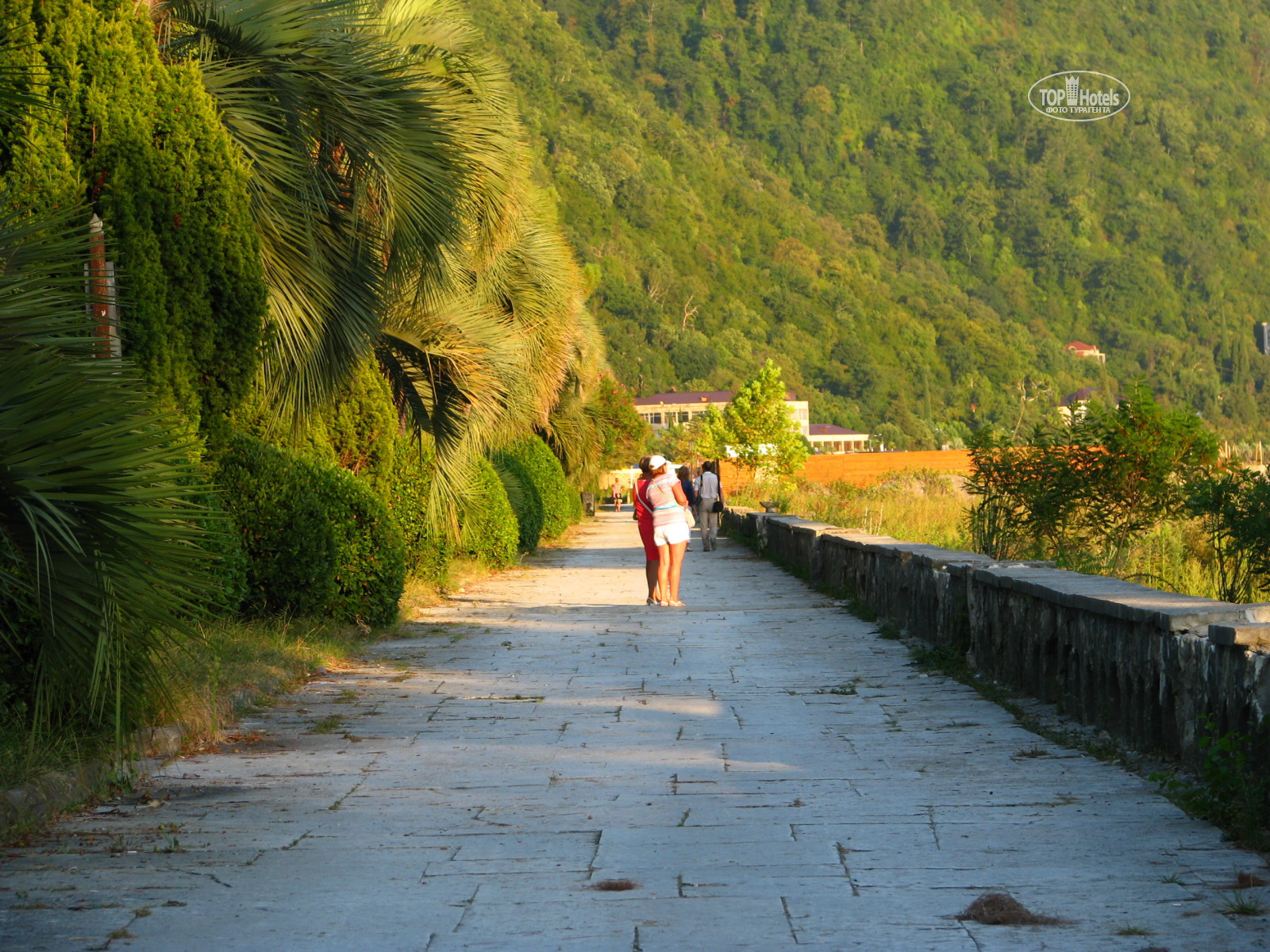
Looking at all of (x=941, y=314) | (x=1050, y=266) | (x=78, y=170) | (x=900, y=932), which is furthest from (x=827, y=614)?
(x=1050, y=266)

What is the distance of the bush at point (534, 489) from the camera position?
79.6ft

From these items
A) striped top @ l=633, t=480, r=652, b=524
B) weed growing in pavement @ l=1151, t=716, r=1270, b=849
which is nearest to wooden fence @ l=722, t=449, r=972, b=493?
striped top @ l=633, t=480, r=652, b=524

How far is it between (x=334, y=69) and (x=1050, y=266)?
168932 mm

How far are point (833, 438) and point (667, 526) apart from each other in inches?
4704

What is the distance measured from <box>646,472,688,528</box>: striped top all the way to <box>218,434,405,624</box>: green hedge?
376 centimetres

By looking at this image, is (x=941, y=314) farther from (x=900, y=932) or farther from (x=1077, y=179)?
(x=900, y=932)

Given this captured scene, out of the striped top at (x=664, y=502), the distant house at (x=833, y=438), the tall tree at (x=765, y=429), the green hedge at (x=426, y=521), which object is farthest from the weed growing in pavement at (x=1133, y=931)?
the distant house at (x=833, y=438)

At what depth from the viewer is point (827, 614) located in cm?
1363

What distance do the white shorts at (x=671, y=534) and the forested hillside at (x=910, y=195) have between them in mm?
102282

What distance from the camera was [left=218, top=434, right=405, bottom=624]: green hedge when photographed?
10.3 meters

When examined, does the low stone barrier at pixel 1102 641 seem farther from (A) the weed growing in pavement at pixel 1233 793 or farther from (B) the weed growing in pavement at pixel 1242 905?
(B) the weed growing in pavement at pixel 1242 905

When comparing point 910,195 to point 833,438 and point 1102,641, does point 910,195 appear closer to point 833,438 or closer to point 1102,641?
point 833,438

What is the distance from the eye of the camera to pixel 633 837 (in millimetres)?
5070

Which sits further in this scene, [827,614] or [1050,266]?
[1050,266]
